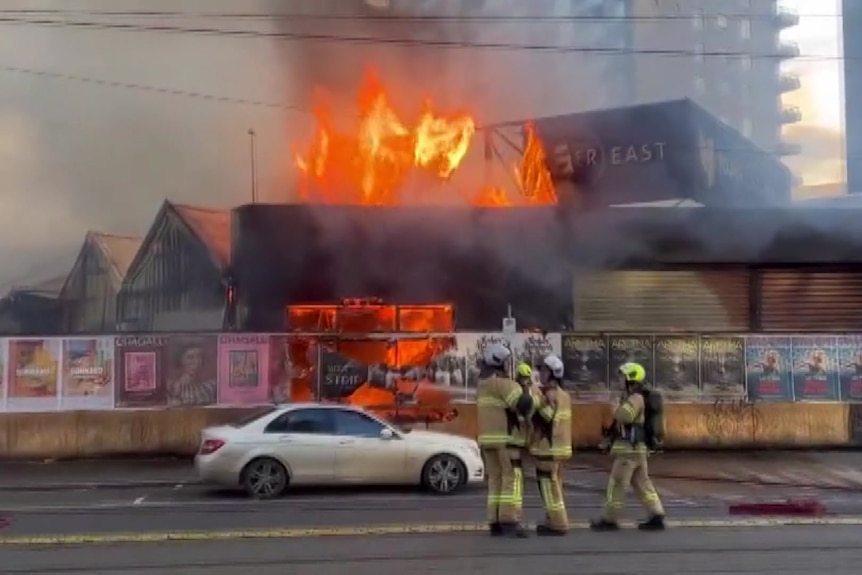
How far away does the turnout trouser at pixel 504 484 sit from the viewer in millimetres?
7477

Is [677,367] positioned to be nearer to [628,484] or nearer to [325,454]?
[325,454]

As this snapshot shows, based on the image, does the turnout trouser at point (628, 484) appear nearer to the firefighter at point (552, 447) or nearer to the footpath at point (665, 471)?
the firefighter at point (552, 447)

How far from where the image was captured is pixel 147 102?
78.0ft

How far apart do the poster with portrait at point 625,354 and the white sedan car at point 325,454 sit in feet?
16.0

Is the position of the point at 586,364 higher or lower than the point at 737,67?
lower

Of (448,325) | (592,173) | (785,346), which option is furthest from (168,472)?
(592,173)

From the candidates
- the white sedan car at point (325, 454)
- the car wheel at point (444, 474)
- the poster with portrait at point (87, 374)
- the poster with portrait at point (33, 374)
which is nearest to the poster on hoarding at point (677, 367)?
the white sedan car at point (325, 454)

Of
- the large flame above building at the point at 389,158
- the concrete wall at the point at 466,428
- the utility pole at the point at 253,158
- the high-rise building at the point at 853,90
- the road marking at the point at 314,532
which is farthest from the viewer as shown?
the utility pole at the point at 253,158

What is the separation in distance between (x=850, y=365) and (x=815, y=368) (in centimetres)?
57

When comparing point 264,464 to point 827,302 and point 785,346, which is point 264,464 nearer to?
point 785,346

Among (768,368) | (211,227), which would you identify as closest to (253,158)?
(211,227)

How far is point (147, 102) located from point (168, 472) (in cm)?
1331

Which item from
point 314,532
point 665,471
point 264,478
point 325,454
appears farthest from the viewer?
point 665,471

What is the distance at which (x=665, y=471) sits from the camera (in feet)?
42.3
